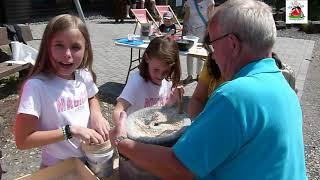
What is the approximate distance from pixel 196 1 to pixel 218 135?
5390 mm

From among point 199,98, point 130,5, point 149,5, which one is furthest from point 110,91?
point 130,5

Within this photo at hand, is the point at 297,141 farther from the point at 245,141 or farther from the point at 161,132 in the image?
the point at 161,132

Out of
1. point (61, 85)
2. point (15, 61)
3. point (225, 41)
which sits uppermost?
point (225, 41)

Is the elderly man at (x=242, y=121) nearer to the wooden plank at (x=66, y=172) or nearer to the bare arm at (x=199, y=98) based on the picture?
the wooden plank at (x=66, y=172)

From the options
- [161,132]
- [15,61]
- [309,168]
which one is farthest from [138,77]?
[15,61]

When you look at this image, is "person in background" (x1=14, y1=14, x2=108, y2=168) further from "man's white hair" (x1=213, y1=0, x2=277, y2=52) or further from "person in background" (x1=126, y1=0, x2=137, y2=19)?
"person in background" (x1=126, y1=0, x2=137, y2=19)

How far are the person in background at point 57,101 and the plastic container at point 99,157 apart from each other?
0.04m

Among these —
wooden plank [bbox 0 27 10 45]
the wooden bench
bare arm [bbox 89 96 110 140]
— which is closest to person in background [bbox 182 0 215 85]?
the wooden bench

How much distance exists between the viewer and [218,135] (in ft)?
3.50

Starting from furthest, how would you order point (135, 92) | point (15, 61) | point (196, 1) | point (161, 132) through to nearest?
point (196, 1) → point (15, 61) → point (135, 92) → point (161, 132)

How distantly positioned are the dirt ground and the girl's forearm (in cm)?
185

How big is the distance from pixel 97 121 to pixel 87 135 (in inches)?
9.1

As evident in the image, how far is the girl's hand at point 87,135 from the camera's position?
147cm

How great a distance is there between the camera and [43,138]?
60.4 inches
